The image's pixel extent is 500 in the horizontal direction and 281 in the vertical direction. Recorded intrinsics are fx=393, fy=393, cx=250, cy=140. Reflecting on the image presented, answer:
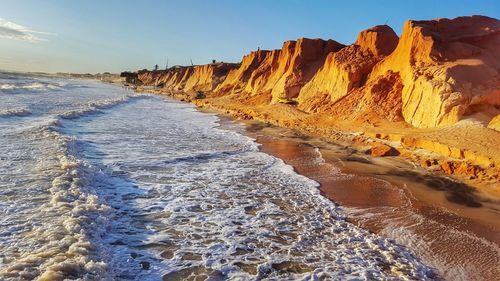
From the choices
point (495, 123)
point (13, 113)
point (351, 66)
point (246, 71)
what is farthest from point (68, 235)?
point (246, 71)

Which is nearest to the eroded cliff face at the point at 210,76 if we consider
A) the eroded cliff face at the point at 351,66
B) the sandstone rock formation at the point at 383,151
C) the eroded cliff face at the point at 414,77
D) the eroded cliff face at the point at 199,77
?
the eroded cliff face at the point at 199,77

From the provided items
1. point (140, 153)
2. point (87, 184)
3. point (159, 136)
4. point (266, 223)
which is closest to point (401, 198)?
point (266, 223)

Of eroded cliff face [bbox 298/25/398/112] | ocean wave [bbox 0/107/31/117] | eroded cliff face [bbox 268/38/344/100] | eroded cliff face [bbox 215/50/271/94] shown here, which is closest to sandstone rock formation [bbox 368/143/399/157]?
eroded cliff face [bbox 298/25/398/112]

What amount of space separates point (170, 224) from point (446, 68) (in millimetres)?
13470

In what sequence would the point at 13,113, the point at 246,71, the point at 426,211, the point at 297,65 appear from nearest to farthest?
the point at 426,211, the point at 13,113, the point at 297,65, the point at 246,71

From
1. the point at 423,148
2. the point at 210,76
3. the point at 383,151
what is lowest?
the point at 383,151

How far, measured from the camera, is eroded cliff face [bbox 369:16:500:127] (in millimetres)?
14234

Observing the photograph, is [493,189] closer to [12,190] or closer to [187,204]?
[187,204]

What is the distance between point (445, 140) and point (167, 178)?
28.3ft

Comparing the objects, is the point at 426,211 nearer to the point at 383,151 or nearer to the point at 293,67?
the point at 383,151

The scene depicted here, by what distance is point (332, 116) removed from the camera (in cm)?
2100

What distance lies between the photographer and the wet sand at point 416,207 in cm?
579

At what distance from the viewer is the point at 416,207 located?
8.07 meters

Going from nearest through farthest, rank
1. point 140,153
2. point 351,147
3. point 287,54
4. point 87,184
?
1. point 87,184
2. point 140,153
3. point 351,147
4. point 287,54
